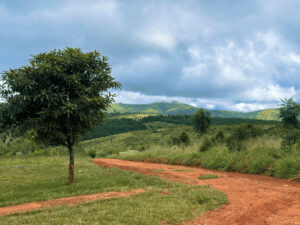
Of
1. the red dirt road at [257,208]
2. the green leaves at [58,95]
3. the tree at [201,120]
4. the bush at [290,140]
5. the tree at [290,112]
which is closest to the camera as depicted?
the red dirt road at [257,208]

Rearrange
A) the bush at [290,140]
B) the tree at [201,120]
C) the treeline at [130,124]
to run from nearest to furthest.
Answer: the bush at [290,140], the tree at [201,120], the treeline at [130,124]

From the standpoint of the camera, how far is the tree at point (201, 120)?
56.6 metres

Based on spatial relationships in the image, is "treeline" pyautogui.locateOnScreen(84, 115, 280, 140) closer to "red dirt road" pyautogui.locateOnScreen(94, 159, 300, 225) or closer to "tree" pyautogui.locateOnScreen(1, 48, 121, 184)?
"tree" pyautogui.locateOnScreen(1, 48, 121, 184)

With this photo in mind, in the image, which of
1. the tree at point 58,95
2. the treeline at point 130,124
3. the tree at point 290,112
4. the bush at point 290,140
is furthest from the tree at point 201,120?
the treeline at point 130,124

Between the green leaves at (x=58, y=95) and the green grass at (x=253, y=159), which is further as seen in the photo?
the green grass at (x=253, y=159)

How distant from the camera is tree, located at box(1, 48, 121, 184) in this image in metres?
9.86

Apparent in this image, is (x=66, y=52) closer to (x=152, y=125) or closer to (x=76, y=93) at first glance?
(x=76, y=93)

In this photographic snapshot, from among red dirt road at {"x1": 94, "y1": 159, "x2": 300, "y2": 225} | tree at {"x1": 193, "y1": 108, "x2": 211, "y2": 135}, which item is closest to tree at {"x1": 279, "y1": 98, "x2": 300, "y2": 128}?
red dirt road at {"x1": 94, "y1": 159, "x2": 300, "y2": 225}

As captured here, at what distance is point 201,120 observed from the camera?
2234 inches

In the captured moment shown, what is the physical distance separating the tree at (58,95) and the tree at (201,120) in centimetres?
4681

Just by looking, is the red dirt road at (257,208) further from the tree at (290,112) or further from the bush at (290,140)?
the tree at (290,112)

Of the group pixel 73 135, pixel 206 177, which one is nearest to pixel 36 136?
pixel 73 135

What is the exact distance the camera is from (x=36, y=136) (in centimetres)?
1129

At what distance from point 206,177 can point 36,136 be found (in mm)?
9243
